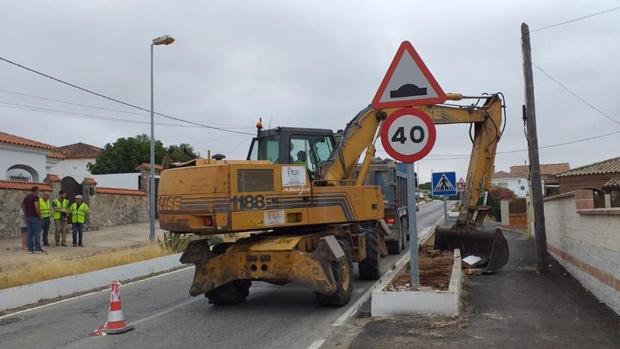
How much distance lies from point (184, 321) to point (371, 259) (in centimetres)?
445

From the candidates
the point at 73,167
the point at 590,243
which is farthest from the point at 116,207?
the point at 73,167

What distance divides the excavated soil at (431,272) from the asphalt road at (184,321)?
2.58ft

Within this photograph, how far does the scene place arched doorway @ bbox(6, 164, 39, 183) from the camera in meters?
27.5

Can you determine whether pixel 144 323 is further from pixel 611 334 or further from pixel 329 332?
pixel 611 334

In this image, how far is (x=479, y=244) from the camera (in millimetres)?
13422

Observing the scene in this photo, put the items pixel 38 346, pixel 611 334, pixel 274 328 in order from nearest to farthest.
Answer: pixel 611 334, pixel 38 346, pixel 274 328

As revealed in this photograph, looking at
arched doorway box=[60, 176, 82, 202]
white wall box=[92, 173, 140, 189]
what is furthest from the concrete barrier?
white wall box=[92, 173, 140, 189]

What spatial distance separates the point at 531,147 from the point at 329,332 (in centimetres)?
782

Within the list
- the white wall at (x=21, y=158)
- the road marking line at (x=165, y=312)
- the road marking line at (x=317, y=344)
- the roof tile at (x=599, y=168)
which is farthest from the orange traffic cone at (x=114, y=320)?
the roof tile at (x=599, y=168)

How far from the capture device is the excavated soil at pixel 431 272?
28.0ft

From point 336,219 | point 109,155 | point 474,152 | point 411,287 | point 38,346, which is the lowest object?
point 38,346

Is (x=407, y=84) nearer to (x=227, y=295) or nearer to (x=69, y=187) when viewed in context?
(x=227, y=295)

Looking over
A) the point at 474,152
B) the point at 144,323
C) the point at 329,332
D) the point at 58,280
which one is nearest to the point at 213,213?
the point at 144,323

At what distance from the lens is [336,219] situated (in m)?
9.45
